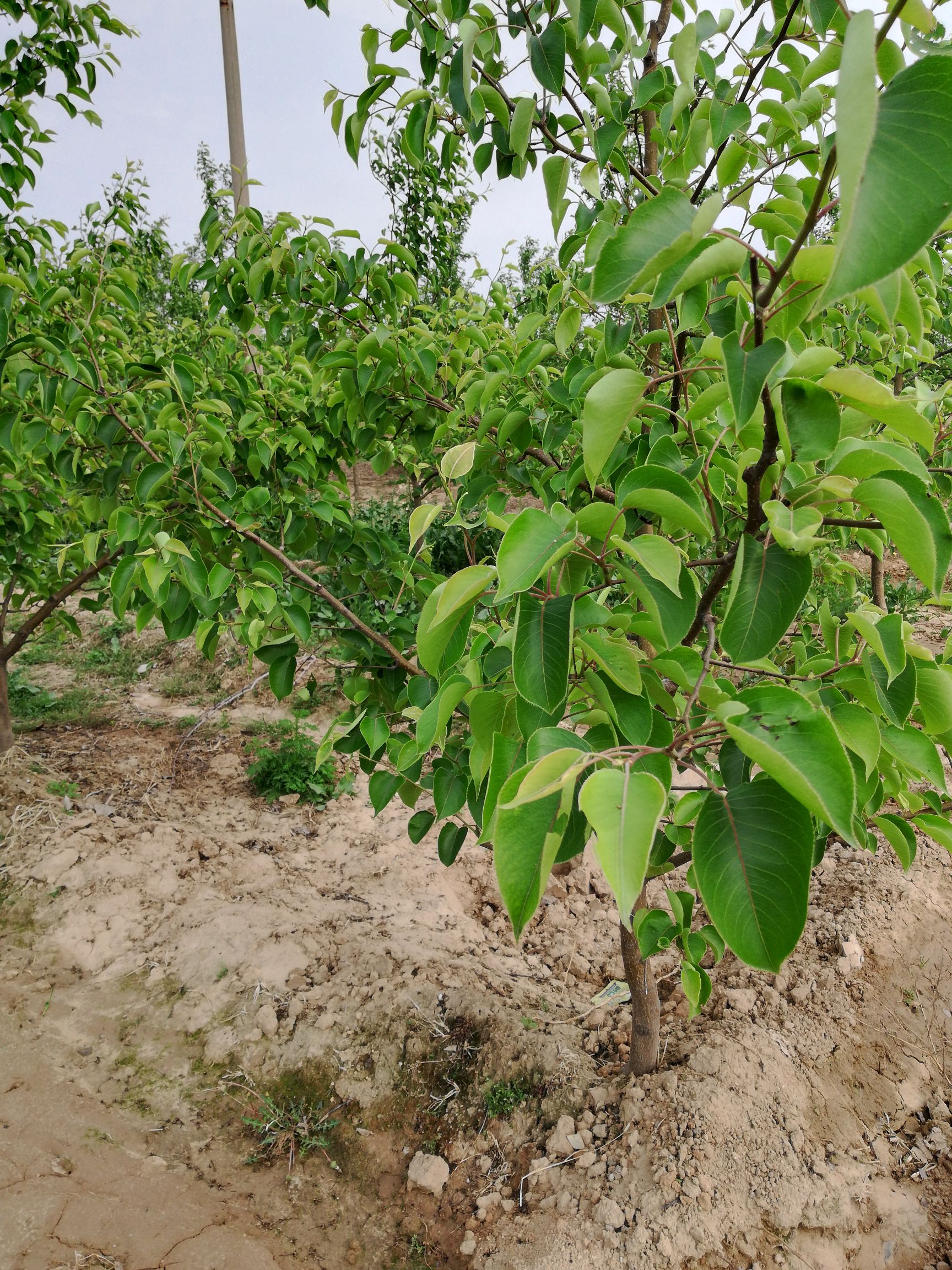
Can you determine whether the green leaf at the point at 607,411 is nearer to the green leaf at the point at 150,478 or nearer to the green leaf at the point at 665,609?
the green leaf at the point at 665,609

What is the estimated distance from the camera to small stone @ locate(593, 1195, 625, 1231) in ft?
5.13

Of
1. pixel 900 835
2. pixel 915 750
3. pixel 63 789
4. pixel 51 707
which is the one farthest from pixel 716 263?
pixel 51 707

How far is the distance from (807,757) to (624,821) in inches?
6.5

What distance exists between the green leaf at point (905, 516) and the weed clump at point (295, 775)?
312 centimetres

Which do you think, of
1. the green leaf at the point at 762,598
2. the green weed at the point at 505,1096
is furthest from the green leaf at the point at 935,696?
the green weed at the point at 505,1096

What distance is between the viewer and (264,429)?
2074 millimetres

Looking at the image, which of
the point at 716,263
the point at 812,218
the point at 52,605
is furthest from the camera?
the point at 52,605

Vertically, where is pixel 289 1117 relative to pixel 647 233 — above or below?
below

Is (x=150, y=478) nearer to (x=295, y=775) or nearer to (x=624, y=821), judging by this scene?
(x=624, y=821)

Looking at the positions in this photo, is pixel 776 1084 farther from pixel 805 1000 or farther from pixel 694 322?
pixel 694 322

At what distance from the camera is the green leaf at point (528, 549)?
729mm

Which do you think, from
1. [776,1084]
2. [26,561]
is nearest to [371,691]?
[776,1084]

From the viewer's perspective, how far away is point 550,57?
45.7 inches

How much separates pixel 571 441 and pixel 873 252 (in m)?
1.44
